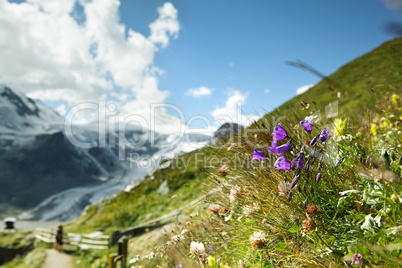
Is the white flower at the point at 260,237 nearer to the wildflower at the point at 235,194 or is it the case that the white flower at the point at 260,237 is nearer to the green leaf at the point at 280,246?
the green leaf at the point at 280,246

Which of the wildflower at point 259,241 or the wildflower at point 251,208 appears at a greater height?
the wildflower at point 251,208

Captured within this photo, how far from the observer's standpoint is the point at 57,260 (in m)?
13.3

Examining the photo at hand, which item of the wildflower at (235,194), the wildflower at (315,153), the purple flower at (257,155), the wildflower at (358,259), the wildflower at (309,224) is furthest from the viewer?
the wildflower at (235,194)

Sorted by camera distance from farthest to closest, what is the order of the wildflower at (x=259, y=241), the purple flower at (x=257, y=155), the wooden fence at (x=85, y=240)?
1. the wooden fence at (x=85, y=240)
2. the purple flower at (x=257, y=155)
3. the wildflower at (x=259, y=241)

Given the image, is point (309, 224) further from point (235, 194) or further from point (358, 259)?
point (235, 194)

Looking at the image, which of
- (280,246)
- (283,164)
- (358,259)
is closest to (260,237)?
(280,246)

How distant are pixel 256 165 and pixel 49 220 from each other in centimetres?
19154

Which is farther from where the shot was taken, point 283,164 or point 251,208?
point 251,208

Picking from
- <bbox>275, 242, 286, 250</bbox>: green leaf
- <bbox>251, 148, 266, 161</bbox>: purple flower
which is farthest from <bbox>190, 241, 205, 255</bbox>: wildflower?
<bbox>251, 148, 266, 161</bbox>: purple flower

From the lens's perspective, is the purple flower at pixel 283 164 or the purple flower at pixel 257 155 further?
the purple flower at pixel 257 155

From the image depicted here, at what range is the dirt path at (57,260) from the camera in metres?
12.3

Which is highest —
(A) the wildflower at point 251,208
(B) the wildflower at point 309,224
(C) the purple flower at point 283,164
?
(C) the purple flower at point 283,164

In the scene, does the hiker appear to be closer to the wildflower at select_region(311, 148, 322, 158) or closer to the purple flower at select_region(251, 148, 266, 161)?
the purple flower at select_region(251, 148, 266, 161)

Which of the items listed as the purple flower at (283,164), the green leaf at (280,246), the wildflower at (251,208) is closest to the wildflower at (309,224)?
the green leaf at (280,246)
